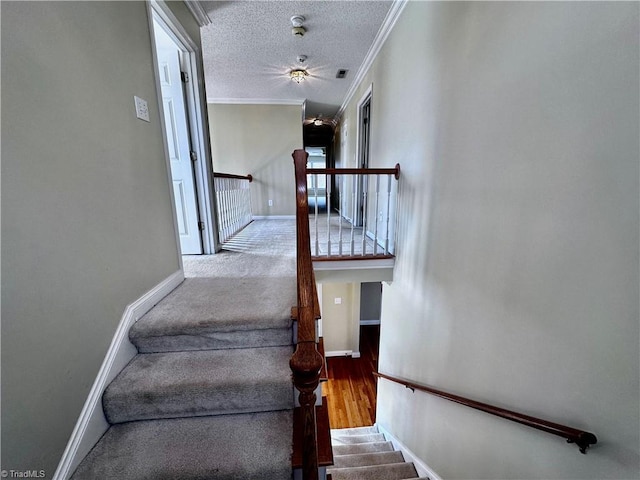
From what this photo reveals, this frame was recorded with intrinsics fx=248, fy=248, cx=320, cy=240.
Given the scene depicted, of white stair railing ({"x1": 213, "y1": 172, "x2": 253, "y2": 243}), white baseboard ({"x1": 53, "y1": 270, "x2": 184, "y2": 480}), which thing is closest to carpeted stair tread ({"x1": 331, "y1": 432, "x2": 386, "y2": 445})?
white baseboard ({"x1": 53, "y1": 270, "x2": 184, "y2": 480})

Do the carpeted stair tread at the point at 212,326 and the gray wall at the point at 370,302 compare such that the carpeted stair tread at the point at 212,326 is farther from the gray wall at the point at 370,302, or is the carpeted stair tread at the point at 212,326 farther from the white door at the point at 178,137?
the gray wall at the point at 370,302

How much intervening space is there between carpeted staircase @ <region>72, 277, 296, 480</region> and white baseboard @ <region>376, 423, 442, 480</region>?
159 cm

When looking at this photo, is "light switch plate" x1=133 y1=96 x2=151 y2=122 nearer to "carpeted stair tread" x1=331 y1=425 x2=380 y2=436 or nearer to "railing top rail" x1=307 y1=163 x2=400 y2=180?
"railing top rail" x1=307 y1=163 x2=400 y2=180

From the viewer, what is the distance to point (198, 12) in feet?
7.42

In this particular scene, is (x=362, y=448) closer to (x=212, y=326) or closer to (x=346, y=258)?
(x=346, y=258)

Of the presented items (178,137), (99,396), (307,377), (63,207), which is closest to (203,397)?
(99,396)

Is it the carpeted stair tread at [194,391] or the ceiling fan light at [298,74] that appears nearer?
the carpeted stair tread at [194,391]

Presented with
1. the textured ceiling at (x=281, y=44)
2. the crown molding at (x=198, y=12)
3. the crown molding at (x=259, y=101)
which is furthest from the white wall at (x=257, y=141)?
the crown molding at (x=198, y=12)

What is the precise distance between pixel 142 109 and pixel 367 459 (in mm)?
3435

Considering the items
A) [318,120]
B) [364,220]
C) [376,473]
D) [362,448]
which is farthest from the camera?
[318,120]

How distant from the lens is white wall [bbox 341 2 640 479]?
76 centimetres

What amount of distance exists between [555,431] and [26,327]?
1956 millimetres

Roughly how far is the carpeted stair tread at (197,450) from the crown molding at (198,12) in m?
3.09

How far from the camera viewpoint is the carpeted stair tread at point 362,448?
2664mm
